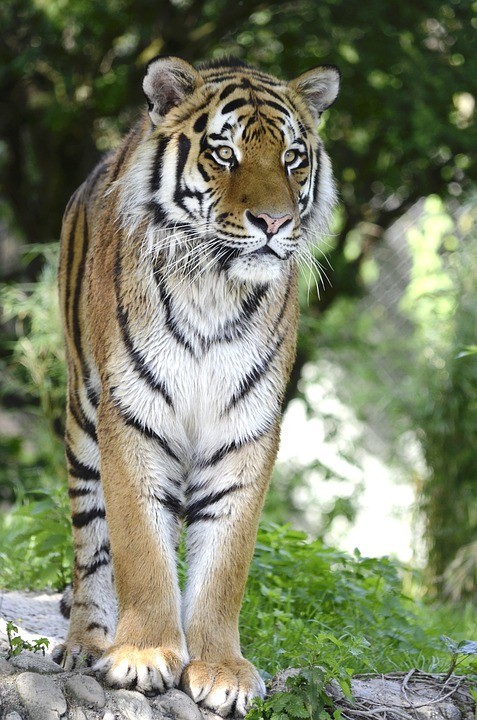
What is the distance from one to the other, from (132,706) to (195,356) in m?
0.99

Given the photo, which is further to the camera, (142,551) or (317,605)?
(317,605)

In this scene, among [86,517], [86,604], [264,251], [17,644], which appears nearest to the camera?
[17,644]

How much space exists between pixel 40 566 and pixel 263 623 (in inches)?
37.9

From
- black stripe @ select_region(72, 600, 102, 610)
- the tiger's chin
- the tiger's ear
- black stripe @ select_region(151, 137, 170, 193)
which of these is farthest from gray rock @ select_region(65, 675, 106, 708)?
the tiger's ear

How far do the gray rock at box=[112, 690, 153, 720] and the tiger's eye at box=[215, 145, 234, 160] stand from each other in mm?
1540

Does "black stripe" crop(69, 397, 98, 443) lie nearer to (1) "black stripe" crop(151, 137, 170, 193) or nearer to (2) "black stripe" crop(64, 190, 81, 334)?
(2) "black stripe" crop(64, 190, 81, 334)

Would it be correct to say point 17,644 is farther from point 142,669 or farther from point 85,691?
point 142,669

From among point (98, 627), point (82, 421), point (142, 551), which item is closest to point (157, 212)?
point (82, 421)

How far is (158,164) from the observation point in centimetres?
340

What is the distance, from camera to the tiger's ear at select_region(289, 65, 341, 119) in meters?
3.61

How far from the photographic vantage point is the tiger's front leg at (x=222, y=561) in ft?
10.1

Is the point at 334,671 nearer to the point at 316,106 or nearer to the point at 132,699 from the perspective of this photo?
the point at 132,699

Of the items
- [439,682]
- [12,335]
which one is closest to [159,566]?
[439,682]

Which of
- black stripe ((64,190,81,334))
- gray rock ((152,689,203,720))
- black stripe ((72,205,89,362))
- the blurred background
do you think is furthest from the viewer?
the blurred background
